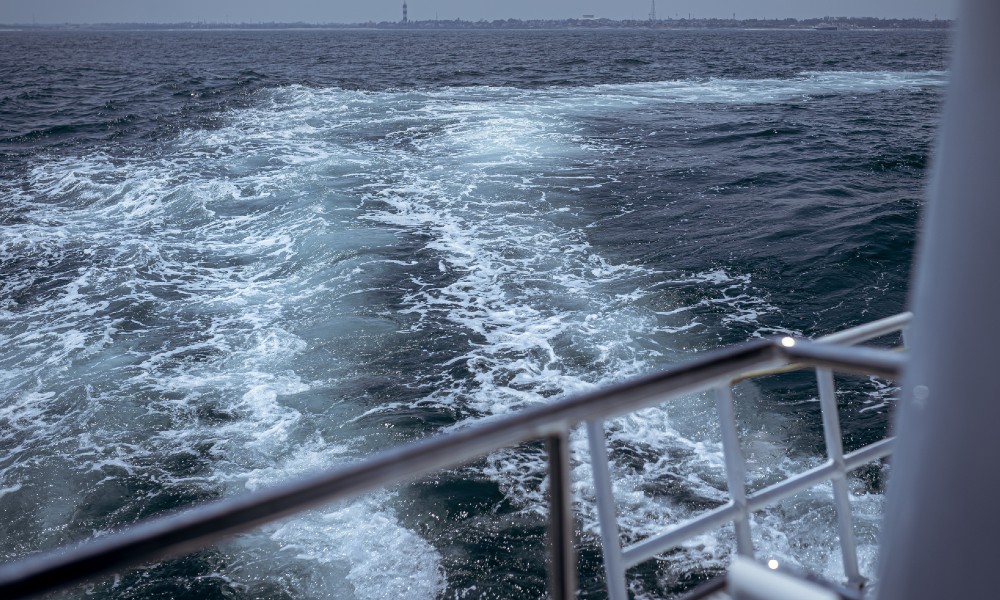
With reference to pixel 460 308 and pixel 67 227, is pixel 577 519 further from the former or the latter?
pixel 67 227

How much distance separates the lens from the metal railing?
2.27ft

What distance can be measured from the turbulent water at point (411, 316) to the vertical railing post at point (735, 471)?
2.75m

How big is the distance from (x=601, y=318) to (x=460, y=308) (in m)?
1.39

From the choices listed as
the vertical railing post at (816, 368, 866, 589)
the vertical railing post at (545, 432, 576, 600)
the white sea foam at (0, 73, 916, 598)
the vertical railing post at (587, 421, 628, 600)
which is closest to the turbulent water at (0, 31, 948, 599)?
the white sea foam at (0, 73, 916, 598)

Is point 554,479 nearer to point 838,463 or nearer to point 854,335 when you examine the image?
point 854,335

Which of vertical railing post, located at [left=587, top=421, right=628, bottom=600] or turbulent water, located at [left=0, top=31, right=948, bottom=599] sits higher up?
vertical railing post, located at [left=587, top=421, right=628, bottom=600]

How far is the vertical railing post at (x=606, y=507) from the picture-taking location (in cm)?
129

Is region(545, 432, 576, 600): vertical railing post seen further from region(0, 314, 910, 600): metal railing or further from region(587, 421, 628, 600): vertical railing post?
region(587, 421, 628, 600): vertical railing post

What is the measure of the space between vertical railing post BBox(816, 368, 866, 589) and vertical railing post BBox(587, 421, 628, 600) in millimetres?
541

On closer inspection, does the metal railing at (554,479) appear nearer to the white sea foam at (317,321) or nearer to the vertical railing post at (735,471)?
the vertical railing post at (735,471)

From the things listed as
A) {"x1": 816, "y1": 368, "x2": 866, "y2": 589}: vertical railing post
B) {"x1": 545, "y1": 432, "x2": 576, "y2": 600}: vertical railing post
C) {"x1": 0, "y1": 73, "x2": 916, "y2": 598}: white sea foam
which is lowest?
{"x1": 0, "y1": 73, "x2": 916, "y2": 598}: white sea foam

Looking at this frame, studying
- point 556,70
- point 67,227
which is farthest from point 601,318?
point 556,70

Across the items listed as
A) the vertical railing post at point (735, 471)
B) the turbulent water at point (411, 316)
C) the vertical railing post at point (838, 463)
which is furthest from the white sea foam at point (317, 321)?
the vertical railing post at point (735, 471)

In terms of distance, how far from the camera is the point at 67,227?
10594 millimetres
